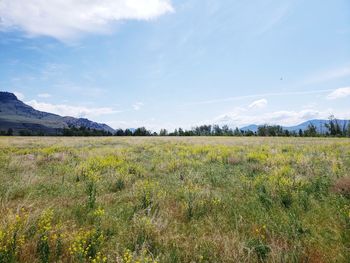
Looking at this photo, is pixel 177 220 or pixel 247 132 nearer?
pixel 177 220

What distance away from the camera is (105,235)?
4328mm

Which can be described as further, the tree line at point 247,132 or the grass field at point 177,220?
the tree line at point 247,132

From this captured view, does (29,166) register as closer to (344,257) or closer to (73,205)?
(73,205)

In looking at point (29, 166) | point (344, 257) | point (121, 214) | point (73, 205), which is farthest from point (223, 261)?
point (29, 166)

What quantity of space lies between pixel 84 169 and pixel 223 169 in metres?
5.73

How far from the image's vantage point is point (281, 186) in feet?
21.7

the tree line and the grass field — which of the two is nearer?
the grass field

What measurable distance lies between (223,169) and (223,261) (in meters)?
6.91

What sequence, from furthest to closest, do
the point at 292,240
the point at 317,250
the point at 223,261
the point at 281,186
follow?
the point at 281,186
the point at 292,240
the point at 317,250
the point at 223,261

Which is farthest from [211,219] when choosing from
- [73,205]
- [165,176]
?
[165,176]

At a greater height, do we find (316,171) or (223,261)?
(316,171)

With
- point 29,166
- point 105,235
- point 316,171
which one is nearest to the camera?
point 105,235

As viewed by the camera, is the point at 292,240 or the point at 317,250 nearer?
the point at 317,250

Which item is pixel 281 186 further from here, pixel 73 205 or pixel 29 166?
pixel 29 166
